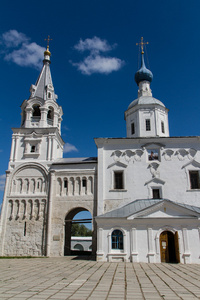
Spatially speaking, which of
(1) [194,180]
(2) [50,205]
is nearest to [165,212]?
(1) [194,180]

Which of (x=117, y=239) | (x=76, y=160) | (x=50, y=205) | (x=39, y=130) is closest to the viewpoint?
(x=117, y=239)

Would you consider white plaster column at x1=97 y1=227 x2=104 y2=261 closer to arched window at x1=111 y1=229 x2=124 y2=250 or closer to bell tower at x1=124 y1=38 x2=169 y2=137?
arched window at x1=111 y1=229 x2=124 y2=250

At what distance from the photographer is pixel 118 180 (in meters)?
20.4

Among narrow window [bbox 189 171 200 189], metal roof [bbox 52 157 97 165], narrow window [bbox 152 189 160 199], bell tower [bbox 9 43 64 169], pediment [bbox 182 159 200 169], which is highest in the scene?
bell tower [bbox 9 43 64 169]

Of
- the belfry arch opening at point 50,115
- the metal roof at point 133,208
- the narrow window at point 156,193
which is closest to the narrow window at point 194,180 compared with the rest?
the metal roof at point 133,208

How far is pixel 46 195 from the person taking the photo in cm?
2109

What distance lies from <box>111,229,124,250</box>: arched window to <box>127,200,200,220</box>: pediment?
1.26m

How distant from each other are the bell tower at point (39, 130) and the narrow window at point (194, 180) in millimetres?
11782

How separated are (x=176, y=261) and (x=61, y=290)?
10.7 meters

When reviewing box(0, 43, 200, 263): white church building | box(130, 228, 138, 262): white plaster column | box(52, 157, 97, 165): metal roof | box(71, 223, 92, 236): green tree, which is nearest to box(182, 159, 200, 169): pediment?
box(0, 43, 200, 263): white church building

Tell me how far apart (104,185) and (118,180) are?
4.03 ft

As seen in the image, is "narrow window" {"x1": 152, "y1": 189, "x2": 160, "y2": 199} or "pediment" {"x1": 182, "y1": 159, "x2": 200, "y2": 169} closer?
"narrow window" {"x1": 152, "y1": 189, "x2": 160, "y2": 199}

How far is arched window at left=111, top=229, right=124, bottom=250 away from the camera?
16.5 m

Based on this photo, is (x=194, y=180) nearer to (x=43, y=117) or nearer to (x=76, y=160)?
(x=76, y=160)
